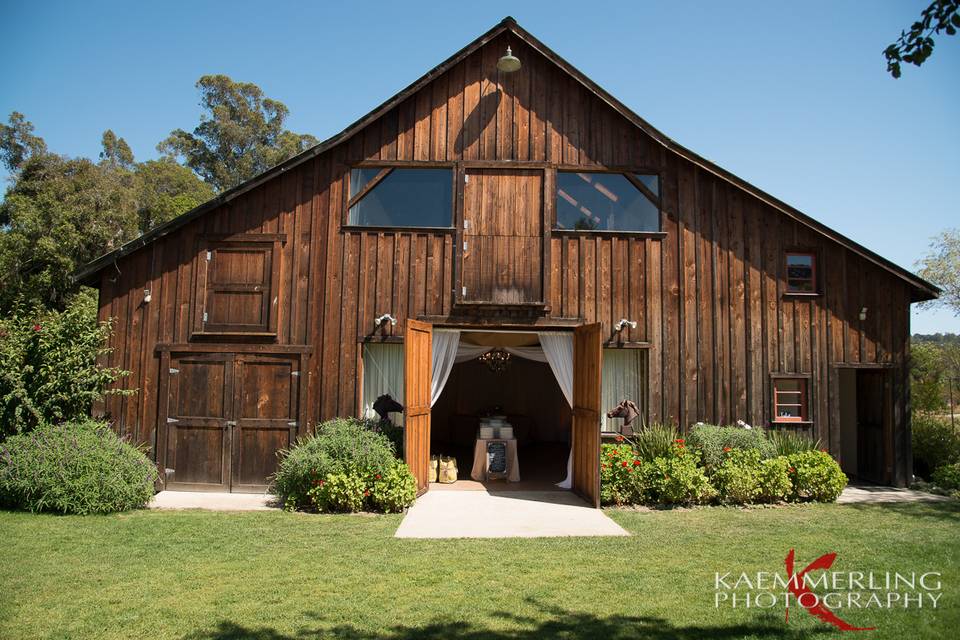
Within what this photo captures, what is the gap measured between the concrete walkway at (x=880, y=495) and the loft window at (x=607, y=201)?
506cm

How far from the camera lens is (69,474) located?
816 centimetres

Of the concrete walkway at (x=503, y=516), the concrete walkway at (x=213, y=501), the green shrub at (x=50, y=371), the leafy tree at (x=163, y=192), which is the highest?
the leafy tree at (x=163, y=192)

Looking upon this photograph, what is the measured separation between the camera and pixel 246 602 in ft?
16.6

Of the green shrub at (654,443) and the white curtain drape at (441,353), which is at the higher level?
the white curtain drape at (441,353)

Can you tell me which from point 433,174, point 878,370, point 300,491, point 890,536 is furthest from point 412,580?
point 878,370

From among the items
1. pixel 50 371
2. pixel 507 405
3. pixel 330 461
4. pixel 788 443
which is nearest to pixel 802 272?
pixel 788 443

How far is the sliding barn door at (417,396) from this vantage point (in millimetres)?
9031

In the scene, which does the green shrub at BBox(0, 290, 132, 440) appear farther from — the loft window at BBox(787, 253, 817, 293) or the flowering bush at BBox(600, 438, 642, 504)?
the loft window at BBox(787, 253, 817, 293)

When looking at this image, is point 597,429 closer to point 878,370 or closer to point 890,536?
point 890,536

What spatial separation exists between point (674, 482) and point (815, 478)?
220cm

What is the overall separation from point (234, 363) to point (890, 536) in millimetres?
9128

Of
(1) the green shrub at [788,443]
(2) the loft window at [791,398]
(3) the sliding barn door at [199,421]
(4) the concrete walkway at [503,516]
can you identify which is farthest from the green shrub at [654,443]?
(3) the sliding barn door at [199,421]

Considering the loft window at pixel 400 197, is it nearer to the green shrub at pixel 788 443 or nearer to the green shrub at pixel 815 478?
the green shrub at pixel 788 443

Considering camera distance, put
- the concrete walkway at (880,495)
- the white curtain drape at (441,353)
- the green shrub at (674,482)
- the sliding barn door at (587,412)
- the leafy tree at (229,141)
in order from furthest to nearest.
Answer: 1. the leafy tree at (229,141)
2. the white curtain drape at (441,353)
3. the concrete walkway at (880,495)
4. the sliding barn door at (587,412)
5. the green shrub at (674,482)
